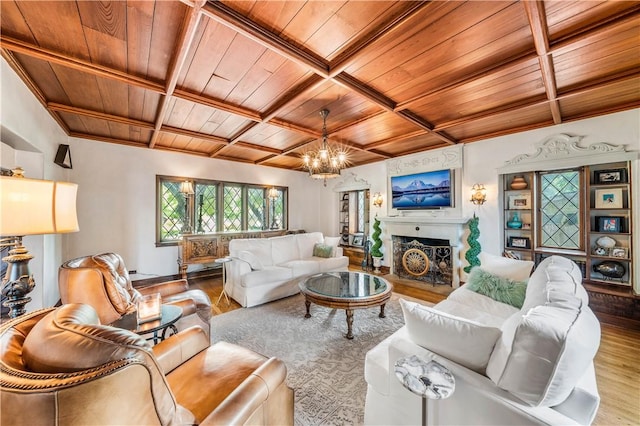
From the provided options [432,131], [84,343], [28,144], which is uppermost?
[432,131]

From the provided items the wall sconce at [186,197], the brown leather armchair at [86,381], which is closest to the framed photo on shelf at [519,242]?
the brown leather armchair at [86,381]

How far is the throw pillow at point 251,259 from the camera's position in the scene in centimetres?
353

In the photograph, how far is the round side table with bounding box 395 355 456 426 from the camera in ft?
3.28

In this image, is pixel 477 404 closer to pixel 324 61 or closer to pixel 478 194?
pixel 324 61

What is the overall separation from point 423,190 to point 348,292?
3.04 meters

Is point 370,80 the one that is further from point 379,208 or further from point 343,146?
point 379,208

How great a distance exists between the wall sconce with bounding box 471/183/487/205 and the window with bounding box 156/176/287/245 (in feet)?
14.5

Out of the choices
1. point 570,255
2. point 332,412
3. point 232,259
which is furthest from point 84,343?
point 570,255

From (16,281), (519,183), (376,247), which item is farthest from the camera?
(376,247)

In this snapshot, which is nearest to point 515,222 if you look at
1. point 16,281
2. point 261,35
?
point 261,35

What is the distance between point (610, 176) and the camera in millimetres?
3059

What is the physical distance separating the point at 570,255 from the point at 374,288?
9.29ft

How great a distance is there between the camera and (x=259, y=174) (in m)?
6.16

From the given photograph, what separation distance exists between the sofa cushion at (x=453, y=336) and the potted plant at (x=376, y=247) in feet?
13.6
